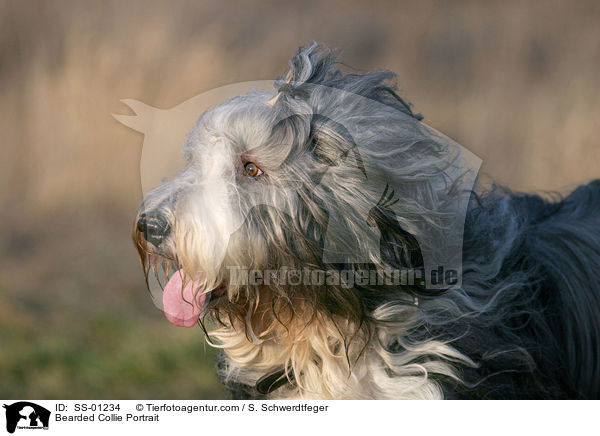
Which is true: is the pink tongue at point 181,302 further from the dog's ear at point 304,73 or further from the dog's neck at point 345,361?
the dog's ear at point 304,73

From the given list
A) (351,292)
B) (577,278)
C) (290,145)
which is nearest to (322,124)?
(290,145)

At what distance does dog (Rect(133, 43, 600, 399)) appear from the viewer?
2.12 m

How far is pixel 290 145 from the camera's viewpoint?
2148mm

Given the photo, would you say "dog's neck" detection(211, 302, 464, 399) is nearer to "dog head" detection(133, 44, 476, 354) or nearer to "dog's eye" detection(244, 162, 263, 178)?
"dog head" detection(133, 44, 476, 354)
